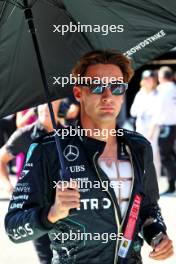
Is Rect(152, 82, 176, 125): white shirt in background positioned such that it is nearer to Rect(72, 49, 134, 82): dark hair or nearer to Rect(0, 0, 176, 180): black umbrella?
Rect(0, 0, 176, 180): black umbrella

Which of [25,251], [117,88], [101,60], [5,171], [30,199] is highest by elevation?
[101,60]

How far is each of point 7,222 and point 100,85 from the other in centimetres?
70

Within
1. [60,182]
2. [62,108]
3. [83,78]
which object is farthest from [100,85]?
[62,108]

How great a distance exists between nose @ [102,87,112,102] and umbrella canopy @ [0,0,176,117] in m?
0.63

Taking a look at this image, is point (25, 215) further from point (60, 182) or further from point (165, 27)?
point (165, 27)

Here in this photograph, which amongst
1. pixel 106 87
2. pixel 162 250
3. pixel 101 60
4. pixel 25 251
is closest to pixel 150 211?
pixel 162 250

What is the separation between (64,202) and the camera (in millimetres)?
2387

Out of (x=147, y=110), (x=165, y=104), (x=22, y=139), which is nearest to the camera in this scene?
(x=22, y=139)

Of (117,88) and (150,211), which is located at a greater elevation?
(117,88)

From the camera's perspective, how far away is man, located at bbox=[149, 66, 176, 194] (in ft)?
31.3

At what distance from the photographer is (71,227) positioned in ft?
8.48

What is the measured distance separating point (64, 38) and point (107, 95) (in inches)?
32.6

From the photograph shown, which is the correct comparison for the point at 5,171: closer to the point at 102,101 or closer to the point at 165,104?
the point at 102,101

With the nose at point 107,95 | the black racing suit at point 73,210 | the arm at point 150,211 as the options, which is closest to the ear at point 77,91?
the nose at point 107,95
